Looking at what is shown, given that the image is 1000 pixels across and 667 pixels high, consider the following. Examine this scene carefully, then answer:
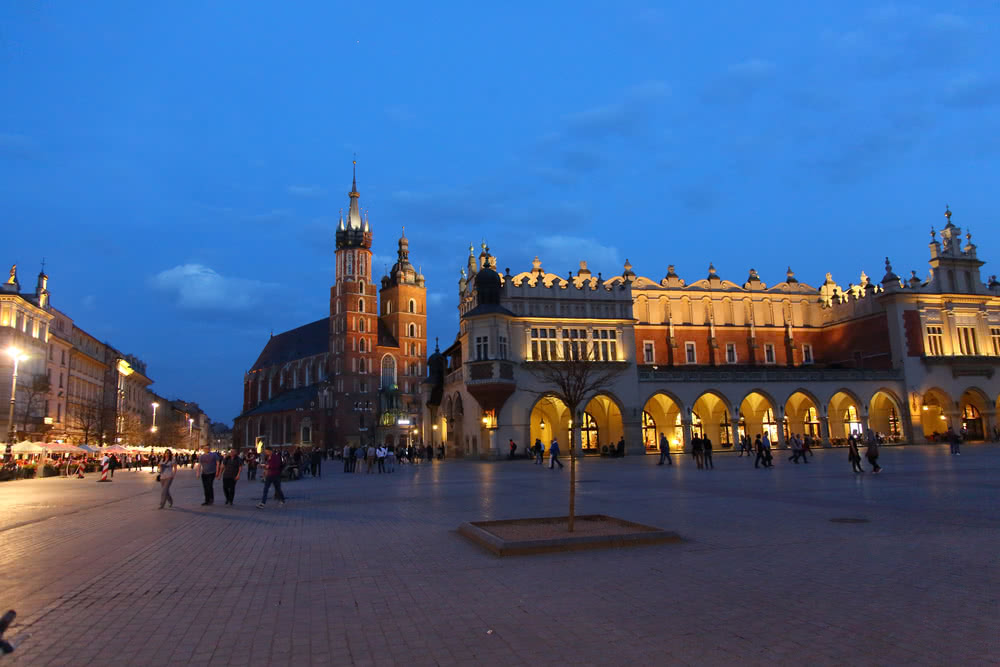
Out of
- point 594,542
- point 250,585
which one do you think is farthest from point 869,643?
point 250,585

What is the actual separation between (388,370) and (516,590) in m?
105

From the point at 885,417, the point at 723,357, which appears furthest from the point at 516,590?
the point at 885,417

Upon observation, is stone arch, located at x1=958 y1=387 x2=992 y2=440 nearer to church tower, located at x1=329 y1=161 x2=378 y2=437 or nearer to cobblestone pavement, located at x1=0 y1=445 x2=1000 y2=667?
cobblestone pavement, located at x1=0 y1=445 x2=1000 y2=667

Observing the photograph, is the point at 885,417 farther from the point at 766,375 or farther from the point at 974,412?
the point at 766,375

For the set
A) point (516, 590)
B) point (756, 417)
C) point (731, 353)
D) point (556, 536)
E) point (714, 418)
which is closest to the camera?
point (516, 590)

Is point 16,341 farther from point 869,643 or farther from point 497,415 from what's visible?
point 869,643

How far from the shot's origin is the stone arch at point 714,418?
5403cm

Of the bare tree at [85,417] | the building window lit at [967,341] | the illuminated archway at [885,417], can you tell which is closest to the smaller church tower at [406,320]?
the bare tree at [85,417]

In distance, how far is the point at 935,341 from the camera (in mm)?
55125

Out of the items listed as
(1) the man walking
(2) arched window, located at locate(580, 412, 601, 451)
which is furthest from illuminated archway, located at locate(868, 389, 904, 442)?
(1) the man walking

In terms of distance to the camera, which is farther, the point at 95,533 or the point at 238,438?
the point at 238,438

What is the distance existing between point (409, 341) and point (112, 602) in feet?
349

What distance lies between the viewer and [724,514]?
44.5 ft

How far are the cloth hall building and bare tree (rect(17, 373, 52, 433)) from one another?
31.7m
